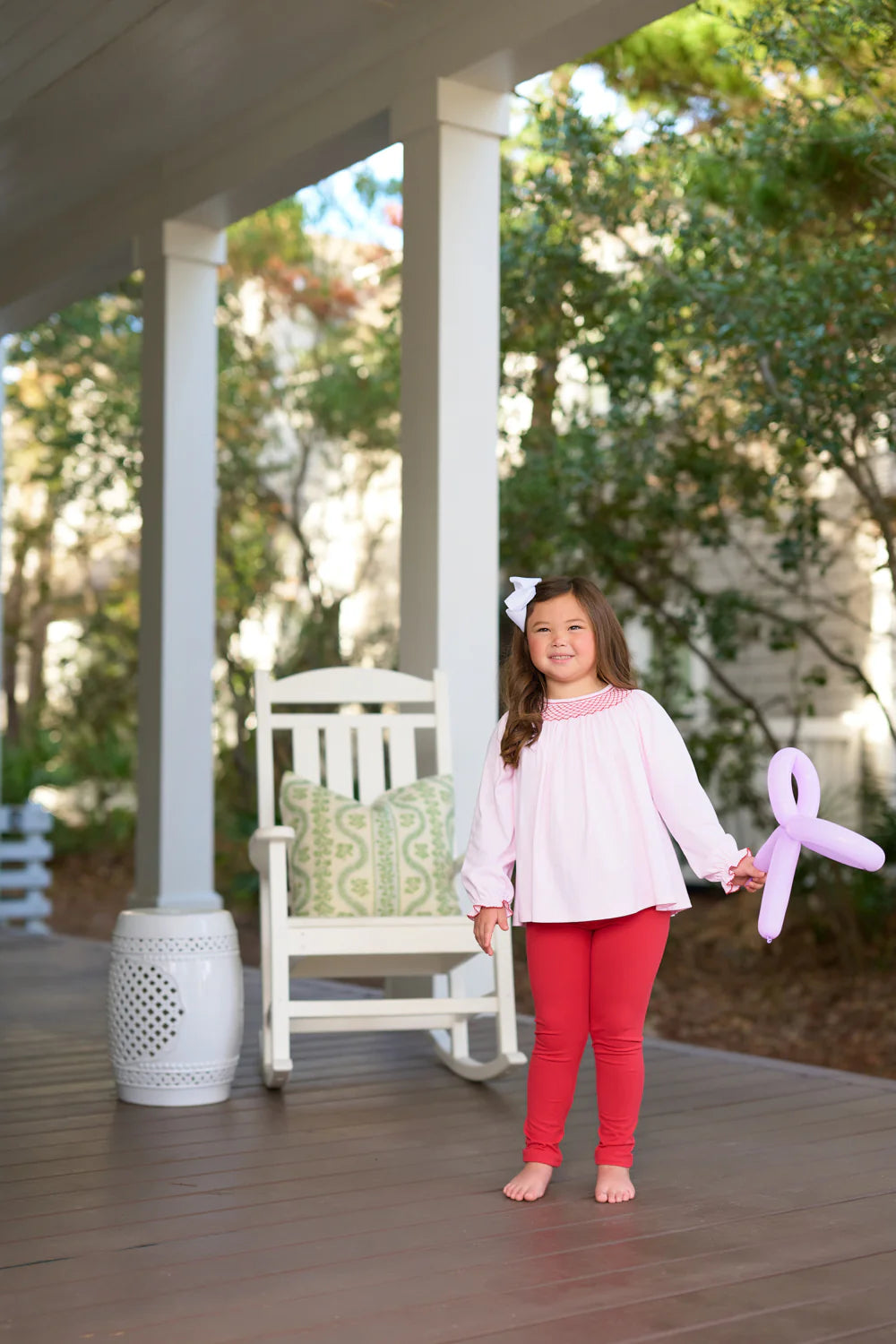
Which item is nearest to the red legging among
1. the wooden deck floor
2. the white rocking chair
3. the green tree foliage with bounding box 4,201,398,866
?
the wooden deck floor

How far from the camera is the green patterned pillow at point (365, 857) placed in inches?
141

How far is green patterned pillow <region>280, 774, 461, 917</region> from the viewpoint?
358 cm

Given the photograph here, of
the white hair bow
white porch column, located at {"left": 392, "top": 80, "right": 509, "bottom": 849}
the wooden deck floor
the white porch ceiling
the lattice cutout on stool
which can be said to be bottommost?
the wooden deck floor

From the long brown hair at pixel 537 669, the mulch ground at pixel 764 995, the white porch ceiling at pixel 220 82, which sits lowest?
the mulch ground at pixel 764 995

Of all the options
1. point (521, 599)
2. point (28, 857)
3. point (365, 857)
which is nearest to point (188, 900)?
point (28, 857)

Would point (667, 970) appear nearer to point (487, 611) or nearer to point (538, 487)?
point (538, 487)

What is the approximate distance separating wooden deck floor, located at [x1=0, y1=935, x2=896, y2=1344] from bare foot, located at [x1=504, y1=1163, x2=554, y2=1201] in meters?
0.04

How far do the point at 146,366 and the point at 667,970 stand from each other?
3.84m

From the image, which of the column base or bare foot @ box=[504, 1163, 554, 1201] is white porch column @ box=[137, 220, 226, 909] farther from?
bare foot @ box=[504, 1163, 554, 1201]

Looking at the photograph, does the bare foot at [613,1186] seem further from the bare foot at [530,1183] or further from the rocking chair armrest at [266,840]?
the rocking chair armrest at [266,840]

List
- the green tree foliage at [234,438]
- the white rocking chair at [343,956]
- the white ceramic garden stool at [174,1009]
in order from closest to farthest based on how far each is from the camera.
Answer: the white ceramic garden stool at [174,1009], the white rocking chair at [343,956], the green tree foliage at [234,438]

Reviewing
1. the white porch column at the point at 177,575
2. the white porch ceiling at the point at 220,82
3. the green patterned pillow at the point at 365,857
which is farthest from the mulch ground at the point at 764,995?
the white porch ceiling at the point at 220,82

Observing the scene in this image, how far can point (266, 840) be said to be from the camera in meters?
3.45

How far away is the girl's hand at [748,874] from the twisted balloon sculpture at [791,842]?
2 centimetres
